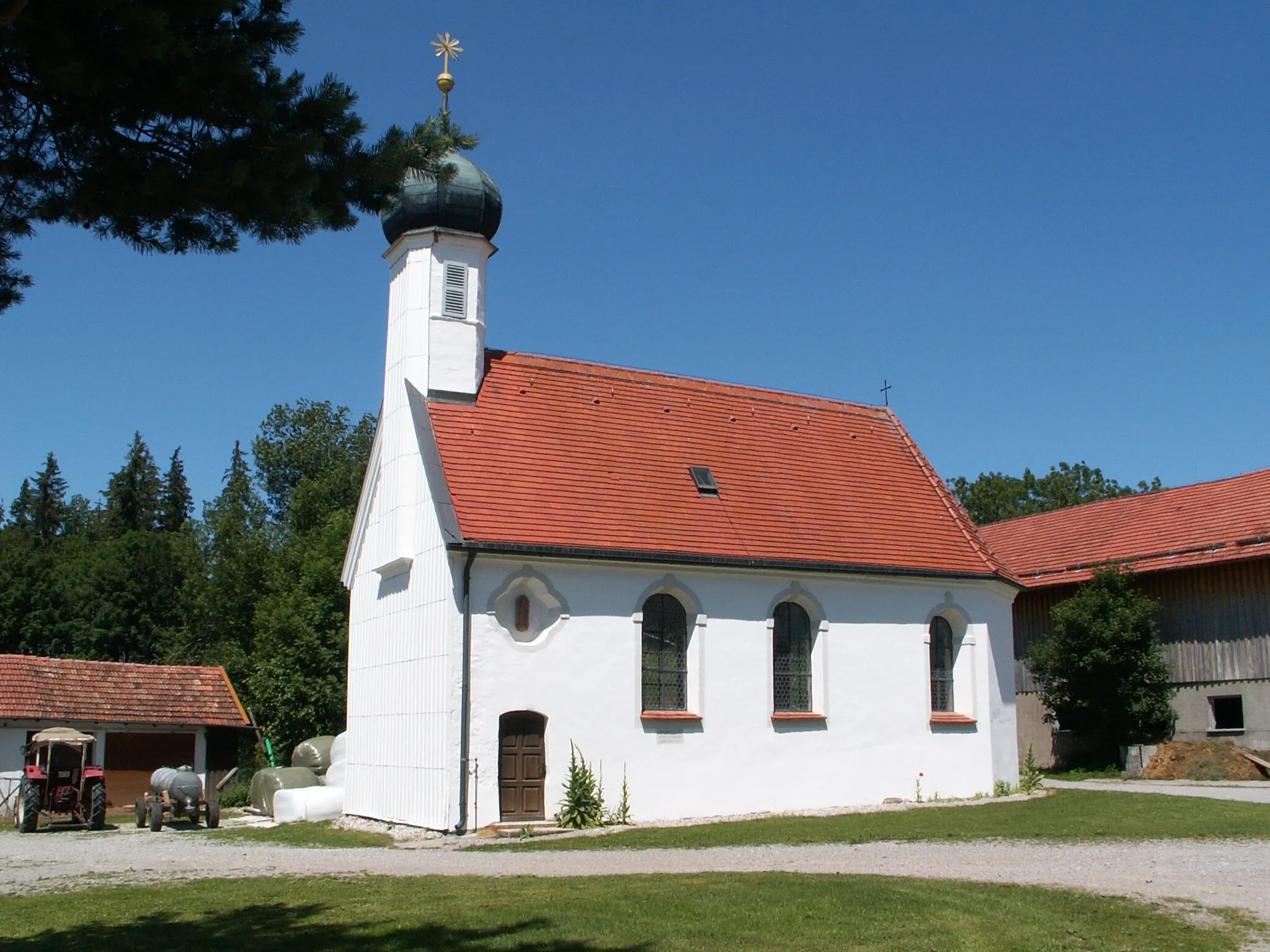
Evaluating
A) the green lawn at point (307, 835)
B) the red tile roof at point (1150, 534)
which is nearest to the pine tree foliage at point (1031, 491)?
the red tile roof at point (1150, 534)

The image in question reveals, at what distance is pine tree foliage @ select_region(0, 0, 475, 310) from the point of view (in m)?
6.90

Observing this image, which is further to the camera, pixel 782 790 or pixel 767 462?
pixel 767 462

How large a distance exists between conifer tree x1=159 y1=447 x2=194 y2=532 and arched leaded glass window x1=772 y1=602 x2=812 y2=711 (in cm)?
6887

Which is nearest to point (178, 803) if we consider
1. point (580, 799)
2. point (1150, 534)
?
point (580, 799)

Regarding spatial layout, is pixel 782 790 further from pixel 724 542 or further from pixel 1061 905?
pixel 1061 905

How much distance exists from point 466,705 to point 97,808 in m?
9.17

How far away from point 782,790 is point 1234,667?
12.5 metres

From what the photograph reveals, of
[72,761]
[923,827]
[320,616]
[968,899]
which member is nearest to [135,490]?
[320,616]

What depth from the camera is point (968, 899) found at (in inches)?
424

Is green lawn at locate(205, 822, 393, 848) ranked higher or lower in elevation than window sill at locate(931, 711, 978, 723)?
lower

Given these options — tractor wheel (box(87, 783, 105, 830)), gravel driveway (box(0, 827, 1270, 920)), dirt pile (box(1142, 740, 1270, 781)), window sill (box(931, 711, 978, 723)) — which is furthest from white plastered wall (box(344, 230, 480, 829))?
dirt pile (box(1142, 740, 1270, 781))

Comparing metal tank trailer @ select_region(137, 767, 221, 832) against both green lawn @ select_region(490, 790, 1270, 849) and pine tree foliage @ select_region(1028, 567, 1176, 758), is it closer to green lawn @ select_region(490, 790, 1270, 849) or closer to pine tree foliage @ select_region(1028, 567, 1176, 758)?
green lawn @ select_region(490, 790, 1270, 849)

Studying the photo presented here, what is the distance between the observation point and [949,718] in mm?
23859

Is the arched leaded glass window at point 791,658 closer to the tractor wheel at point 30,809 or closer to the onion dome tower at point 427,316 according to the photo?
the onion dome tower at point 427,316
